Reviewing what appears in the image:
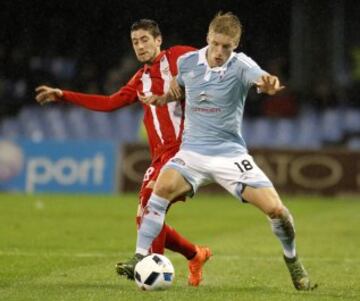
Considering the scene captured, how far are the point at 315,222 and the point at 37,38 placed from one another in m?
13.4

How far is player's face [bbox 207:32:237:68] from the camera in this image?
8008 mm

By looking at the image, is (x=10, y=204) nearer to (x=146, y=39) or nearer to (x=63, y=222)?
(x=63, y=222)

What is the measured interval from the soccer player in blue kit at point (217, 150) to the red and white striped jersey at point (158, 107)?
1.52 feet

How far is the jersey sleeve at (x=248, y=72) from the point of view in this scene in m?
7.96

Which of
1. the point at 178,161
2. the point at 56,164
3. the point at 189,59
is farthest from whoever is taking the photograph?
the point at 56,164

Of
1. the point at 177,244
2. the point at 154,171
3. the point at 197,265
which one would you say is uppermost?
the point at 154,171

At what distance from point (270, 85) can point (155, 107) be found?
1514 millimetres

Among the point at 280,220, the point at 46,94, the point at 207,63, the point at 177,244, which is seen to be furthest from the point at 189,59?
the point at 177,244

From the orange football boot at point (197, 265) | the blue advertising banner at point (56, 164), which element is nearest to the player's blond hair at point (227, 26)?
the orange football boot at point (197, 265)

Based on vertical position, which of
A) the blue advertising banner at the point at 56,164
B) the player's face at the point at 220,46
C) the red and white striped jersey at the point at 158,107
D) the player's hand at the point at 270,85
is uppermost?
the player's face at the point at 220,46

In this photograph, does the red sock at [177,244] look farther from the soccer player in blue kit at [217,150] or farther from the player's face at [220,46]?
the player's face at [220,46]

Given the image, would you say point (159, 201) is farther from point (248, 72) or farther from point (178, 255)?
point (178, 255)

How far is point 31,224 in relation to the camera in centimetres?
1469

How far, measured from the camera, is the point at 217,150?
8219 millimetres
